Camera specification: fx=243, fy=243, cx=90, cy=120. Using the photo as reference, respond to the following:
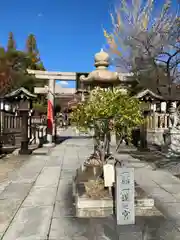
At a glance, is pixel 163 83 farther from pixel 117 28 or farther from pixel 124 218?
pixel 124 218

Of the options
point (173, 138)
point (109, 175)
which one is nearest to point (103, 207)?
point (109, 175)

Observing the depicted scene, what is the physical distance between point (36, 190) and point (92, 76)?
3201mm

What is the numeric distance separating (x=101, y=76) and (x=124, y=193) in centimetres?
363

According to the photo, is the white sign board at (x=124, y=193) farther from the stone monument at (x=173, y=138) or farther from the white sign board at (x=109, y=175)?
the stone monument at (x=173, y=138)

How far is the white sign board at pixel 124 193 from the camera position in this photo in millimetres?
3592

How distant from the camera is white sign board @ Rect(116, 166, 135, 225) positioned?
3592 mm

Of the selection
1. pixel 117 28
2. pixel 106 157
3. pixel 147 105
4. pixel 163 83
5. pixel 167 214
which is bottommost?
pixel 167 214

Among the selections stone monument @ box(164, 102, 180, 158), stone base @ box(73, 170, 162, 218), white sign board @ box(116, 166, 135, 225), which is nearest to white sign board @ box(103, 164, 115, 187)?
stone base @ box(73, 170, 162, 218)

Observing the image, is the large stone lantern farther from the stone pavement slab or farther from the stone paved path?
the stone pavement slab

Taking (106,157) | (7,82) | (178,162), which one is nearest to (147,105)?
(178,162)

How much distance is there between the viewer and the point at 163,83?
19656mm

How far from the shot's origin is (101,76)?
21.2 feet

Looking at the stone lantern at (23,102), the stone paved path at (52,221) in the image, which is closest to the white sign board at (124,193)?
the stone paved path at (52,221)

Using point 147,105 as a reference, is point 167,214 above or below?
below
